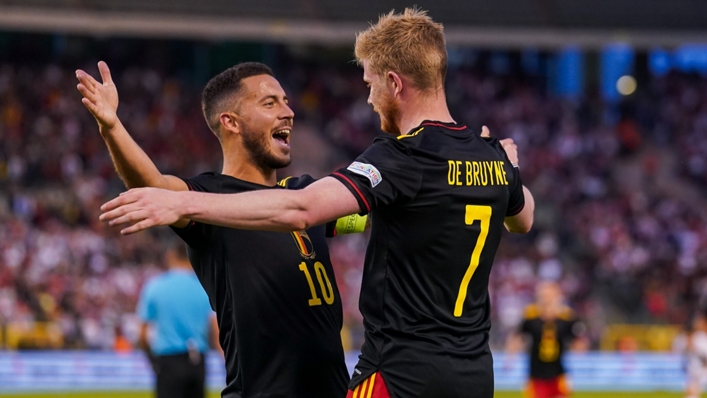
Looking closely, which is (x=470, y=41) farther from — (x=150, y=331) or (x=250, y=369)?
(x=250, y=369)

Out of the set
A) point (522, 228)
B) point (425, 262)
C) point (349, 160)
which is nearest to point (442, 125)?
point (425, 262)

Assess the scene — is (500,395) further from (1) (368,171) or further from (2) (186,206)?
(2) (186,206)

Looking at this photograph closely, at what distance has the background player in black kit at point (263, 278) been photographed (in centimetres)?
470

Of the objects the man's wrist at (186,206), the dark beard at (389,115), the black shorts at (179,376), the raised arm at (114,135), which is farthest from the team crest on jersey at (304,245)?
the black shorts at (179,376)

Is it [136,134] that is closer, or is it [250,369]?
[250,369]

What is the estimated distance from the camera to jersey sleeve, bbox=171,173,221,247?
15.2ft

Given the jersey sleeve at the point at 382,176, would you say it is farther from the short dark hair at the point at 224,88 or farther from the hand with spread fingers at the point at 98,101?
the short dark hair at the point at 224,88

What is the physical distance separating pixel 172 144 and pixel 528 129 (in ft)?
34.7

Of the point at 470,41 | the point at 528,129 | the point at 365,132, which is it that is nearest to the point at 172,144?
the point at 365,132

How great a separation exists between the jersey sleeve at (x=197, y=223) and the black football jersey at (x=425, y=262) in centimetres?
99

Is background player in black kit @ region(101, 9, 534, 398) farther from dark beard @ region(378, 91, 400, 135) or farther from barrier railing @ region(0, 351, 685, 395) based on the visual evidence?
barrier railing @ region(0, 351, 685, 395)

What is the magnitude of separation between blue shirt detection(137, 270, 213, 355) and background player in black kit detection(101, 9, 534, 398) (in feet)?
18.4

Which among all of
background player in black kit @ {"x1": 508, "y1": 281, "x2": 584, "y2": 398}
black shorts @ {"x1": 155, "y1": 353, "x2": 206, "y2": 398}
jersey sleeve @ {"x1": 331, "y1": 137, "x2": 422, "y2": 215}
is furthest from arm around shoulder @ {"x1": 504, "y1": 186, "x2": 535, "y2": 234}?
background player in black kit @ {"x1": 508, "y1": 281, "x2": 584, "y2": 398}

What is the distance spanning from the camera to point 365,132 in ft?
97.6
